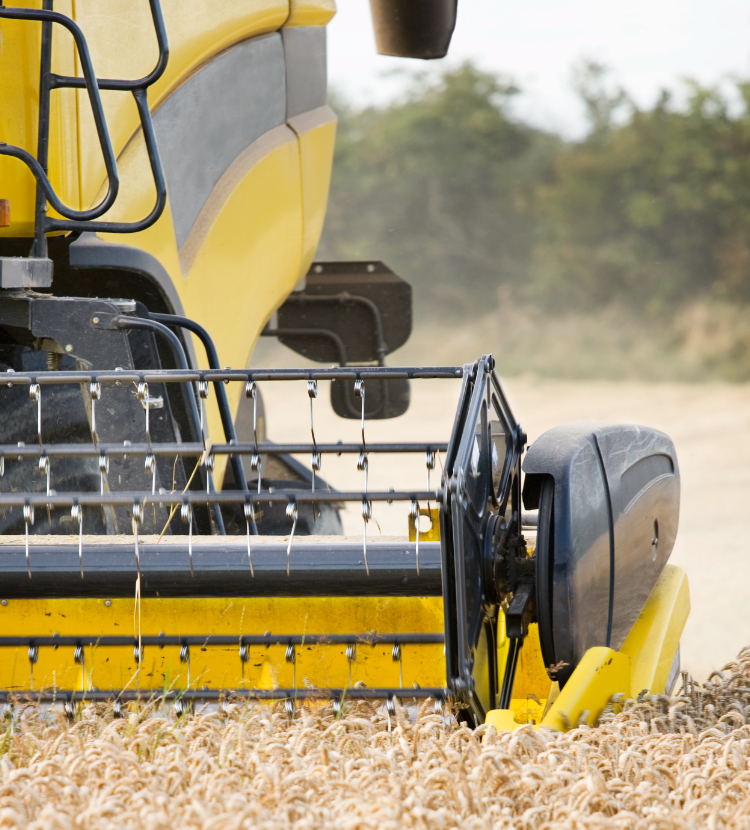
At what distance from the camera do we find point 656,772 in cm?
143

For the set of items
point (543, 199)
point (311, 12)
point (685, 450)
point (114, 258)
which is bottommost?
point (685, 450)

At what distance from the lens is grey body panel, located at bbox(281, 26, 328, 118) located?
3.27 m

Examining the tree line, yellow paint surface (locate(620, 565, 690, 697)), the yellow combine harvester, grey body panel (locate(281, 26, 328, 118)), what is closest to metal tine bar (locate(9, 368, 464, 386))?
the yellow combine harvester

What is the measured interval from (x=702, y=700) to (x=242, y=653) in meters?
0.90

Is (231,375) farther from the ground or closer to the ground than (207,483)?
farther from the ground

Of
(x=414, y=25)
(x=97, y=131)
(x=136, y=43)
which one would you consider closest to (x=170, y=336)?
(x=97, y=131)

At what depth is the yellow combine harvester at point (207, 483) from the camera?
1.77m

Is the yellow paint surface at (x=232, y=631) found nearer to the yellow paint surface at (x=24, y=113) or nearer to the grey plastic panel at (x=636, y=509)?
the grey plastic panel at (x=636, y=509)

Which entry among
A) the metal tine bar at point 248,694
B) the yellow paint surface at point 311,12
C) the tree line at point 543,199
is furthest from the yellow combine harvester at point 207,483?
the tree line at point 543,199

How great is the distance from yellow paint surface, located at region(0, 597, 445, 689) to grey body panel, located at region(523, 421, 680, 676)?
34 cm

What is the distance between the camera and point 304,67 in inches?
133

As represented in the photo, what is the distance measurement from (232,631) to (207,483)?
0.35m

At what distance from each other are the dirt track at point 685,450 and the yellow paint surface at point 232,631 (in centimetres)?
27

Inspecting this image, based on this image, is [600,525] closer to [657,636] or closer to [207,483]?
[657,636]
